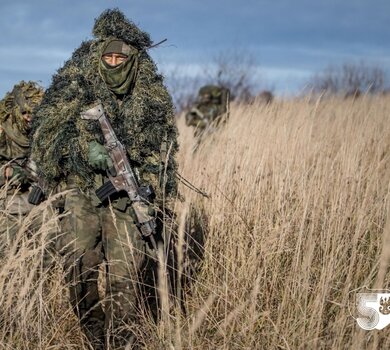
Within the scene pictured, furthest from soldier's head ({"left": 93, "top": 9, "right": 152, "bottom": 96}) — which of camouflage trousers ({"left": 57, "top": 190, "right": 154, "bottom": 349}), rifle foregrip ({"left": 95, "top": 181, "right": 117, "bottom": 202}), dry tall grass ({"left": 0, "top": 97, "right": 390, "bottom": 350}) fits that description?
dry tall grass ({"left": 0, "top": 97, "right": 390, "bottom": 350})

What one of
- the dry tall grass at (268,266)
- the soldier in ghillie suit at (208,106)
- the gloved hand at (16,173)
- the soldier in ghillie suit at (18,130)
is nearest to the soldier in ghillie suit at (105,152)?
the dry tall grass at (268,266)

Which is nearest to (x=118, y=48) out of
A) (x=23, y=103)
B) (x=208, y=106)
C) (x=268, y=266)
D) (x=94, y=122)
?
(x=94, y=122)

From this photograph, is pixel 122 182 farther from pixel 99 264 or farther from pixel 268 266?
pixel 268 266

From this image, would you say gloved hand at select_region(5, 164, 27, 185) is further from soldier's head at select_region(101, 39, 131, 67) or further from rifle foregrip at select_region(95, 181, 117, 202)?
soldier's head at select_region(101, 39, 131, 67)

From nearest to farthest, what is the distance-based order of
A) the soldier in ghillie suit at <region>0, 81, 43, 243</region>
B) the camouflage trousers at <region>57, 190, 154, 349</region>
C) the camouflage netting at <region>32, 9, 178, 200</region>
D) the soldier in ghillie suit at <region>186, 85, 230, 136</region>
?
the camouflage trousers at <region>57, 190, 154, 349</region>
the camouflage netting at <region>32, 9, 178, 200</region>
the soldier in ghillie suit at <region>0, 81, 43, 243</region>
the soldier in ghillie suit at <region>186, 85, 230, 136</region>

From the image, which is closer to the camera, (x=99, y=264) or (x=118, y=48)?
(x=99, y=264)

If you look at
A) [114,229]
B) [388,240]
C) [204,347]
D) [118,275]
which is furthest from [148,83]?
[388,240]

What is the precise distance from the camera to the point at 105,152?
127 inches

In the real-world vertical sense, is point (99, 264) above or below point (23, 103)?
→ below

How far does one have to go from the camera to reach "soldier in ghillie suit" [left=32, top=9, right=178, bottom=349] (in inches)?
123

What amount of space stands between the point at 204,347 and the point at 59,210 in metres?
1.40

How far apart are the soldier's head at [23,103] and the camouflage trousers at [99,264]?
1.26 meters

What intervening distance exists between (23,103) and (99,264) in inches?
66.5

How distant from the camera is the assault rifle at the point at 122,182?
3172 mm
